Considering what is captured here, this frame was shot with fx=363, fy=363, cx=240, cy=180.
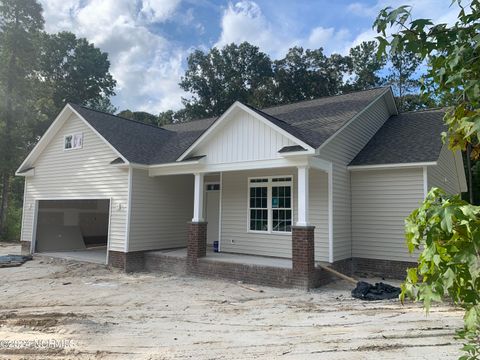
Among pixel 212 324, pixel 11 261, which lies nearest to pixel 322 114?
pixel 212 324

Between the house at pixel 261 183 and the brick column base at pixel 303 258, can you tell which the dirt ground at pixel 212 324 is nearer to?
the brick column base at pixel 303 258

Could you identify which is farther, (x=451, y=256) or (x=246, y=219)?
(x=246, y=219)

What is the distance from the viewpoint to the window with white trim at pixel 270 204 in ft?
35.7

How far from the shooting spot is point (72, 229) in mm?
17328

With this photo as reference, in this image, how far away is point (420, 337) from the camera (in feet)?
16.5

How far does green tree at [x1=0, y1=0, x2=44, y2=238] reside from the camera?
21.2 meters

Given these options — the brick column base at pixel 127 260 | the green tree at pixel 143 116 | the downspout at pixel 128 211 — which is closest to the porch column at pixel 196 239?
the brick column base at pixel 127 260

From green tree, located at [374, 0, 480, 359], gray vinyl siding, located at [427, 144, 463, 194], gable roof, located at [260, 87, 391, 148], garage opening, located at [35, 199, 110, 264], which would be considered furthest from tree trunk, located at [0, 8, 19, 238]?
green tree, located at [374, 0, 480, 359]

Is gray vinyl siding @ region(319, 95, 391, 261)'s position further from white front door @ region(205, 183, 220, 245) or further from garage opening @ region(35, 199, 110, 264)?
garage opening @ region(35, 199, 110, 264)

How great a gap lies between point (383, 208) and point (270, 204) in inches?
128

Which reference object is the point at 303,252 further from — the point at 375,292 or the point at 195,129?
the point at 195,129

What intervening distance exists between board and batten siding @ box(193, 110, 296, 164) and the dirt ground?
3.48m

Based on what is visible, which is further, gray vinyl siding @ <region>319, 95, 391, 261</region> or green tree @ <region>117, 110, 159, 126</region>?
green tree @ <region>117, 110, 159, 126</region>

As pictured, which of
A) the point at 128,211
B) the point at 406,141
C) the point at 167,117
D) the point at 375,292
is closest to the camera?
the point at 375,292
